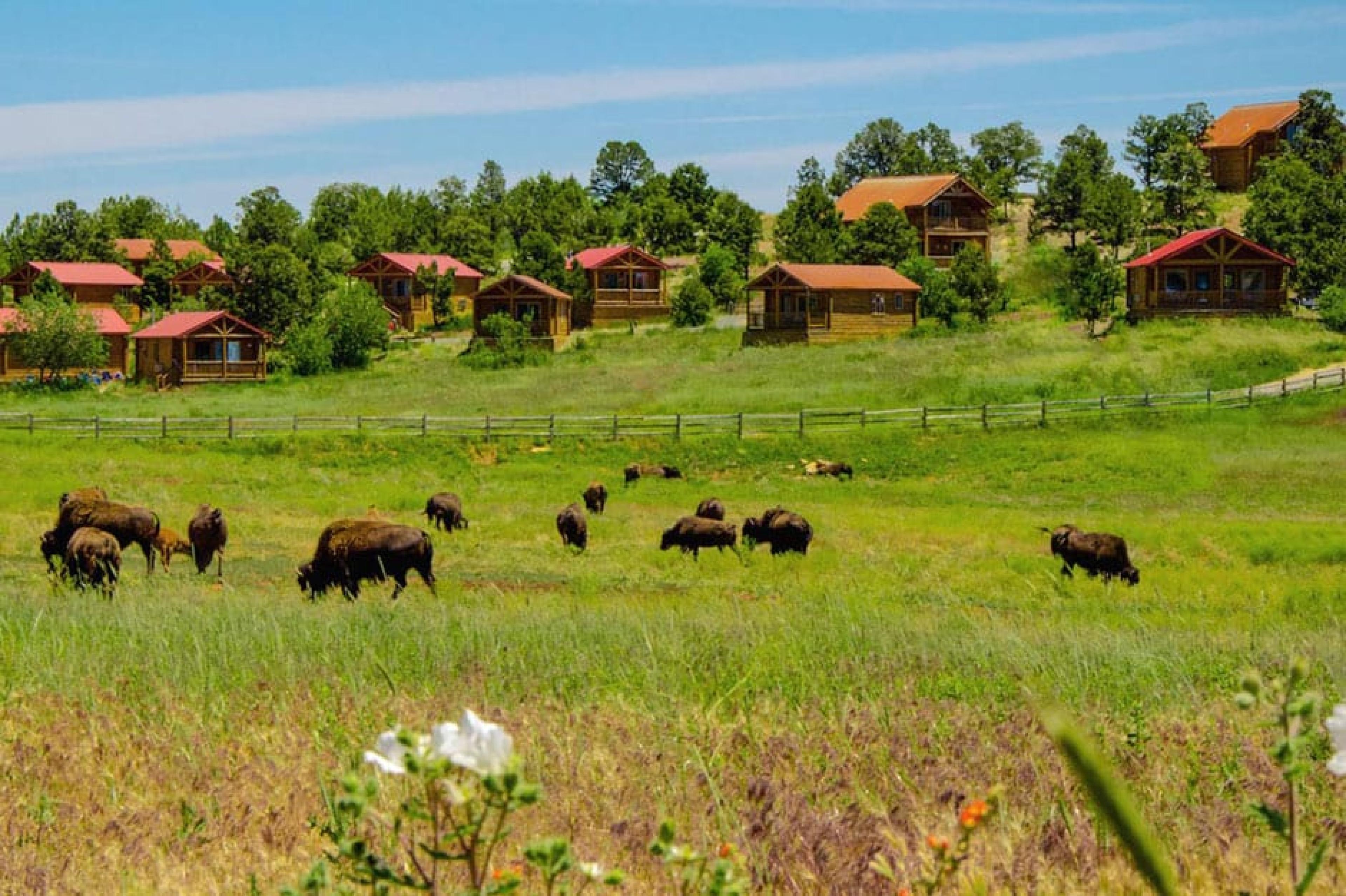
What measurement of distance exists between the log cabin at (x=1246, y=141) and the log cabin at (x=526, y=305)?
54052mm

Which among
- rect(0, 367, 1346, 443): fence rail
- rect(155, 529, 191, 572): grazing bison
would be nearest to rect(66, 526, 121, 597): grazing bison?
rect(155, 529, 191, 572): grazing bison

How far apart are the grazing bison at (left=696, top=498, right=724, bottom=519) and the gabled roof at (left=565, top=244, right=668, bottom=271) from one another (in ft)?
184

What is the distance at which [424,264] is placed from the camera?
93000 millimetres

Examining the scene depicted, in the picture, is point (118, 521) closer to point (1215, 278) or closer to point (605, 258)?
point (1215, 278)

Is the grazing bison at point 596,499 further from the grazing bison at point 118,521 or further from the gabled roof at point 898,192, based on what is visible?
the gabled roof at point 898,192

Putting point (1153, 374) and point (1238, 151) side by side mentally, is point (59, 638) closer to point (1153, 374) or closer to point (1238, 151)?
point (1153, 374)

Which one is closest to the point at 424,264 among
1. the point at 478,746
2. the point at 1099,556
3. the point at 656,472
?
the point at 656,472

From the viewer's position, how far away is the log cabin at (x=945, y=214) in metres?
92.8

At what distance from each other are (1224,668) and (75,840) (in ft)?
22.7

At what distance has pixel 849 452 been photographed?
4334 cm

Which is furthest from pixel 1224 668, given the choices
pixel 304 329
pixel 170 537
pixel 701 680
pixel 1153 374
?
pixel 304 329

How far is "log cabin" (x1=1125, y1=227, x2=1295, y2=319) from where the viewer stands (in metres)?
68.2

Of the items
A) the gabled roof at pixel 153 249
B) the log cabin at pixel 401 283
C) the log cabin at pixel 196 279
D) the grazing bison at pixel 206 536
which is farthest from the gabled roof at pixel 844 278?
the gabled roof at pixel 153 249

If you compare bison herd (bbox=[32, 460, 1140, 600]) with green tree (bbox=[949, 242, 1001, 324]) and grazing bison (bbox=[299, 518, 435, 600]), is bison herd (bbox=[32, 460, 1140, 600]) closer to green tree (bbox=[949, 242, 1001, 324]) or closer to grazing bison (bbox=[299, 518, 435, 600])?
grazing bison (bbox=[299, 518, 435, 600])
